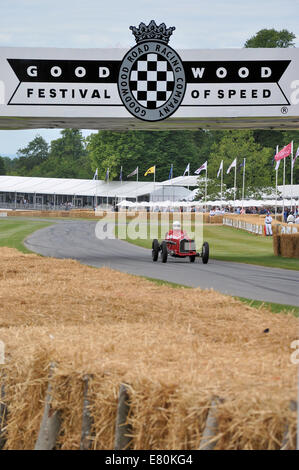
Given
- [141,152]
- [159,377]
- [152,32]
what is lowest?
[159,377]

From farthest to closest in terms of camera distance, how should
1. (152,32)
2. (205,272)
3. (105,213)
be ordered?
(105,213) → (205,272) → (152,32)

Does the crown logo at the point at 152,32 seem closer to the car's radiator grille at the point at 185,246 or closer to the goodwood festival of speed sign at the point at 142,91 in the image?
the goodwood festival of speed sign at the point at 142,91

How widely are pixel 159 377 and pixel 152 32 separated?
16.3m

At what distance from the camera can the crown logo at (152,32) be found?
61.3 ft

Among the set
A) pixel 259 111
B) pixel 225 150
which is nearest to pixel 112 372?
pixel 259 111

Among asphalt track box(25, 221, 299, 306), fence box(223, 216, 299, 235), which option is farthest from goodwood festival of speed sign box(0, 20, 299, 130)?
fence box(223, 216, 299, 235)

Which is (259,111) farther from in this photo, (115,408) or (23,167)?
(23,167)

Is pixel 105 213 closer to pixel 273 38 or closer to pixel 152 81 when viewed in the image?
pixel 273 38

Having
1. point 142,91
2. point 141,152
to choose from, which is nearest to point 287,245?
point 142,91

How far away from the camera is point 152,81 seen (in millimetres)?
19172

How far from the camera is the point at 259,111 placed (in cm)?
2062

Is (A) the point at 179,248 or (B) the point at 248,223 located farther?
(B) the point at 248,223

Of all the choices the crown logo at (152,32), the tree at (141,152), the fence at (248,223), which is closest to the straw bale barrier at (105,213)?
the fence at (248,223)

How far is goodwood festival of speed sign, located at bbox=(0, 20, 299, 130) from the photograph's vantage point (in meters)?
20.2
